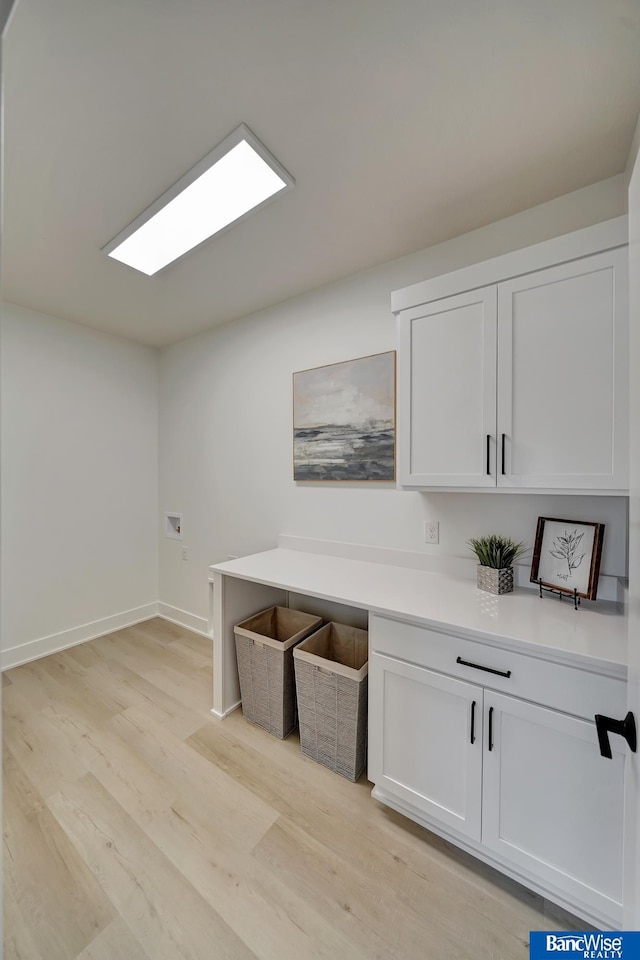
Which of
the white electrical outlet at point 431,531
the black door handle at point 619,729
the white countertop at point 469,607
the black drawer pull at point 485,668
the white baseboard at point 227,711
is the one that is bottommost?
the white baseboard at point 227,711

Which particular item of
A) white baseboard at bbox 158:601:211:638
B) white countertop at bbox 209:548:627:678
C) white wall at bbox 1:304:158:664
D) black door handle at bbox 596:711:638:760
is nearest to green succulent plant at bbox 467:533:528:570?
white countertop at bbox 209:548:627:678

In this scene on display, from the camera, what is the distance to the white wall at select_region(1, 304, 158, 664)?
8.89ft

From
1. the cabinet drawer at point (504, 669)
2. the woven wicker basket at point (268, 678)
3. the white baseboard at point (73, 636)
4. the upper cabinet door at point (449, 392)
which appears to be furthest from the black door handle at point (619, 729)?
the white baseboard at point (73, 636)

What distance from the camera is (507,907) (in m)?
1.31

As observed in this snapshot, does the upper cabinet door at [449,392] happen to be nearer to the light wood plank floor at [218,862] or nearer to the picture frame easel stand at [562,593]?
the picture frame easel stand at [562,593]

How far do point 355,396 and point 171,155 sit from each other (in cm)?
132

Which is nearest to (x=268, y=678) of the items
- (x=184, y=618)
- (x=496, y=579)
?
(x=496, y=579)

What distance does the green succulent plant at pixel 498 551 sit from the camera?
1723mm

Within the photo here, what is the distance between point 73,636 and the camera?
117 inches

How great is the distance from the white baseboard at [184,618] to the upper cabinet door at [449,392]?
220 centimetres

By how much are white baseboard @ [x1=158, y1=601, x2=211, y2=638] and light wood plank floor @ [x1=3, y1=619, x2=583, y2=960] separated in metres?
1.08

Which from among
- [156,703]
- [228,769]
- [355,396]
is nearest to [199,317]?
[355,396]

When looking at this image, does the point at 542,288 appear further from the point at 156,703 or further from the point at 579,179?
the point at 156,703

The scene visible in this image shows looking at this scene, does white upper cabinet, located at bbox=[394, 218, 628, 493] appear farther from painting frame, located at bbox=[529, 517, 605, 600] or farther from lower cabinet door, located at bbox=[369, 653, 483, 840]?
lower cabinet door, located at bbox=[369, 653, 483, 840]
